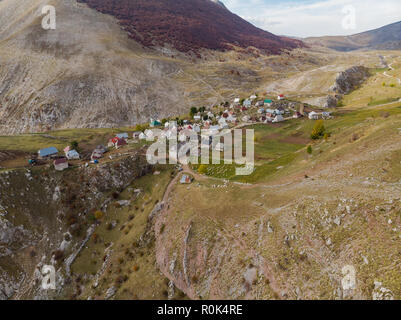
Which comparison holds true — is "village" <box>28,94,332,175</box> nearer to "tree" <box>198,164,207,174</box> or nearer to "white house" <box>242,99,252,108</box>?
"white house" <box>242,99,252,108</box>

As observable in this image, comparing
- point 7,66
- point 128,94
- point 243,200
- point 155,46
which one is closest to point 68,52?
point 7,66

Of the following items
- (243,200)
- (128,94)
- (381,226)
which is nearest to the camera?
(381,226)

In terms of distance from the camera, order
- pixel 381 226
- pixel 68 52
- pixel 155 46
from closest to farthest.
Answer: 1. pixel 381 226
2. pixel 68 52
3. pixel 155 46

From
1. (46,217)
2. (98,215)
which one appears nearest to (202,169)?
(98,215)

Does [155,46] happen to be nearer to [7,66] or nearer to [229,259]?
[7,66]

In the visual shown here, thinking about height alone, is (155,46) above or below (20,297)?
above
